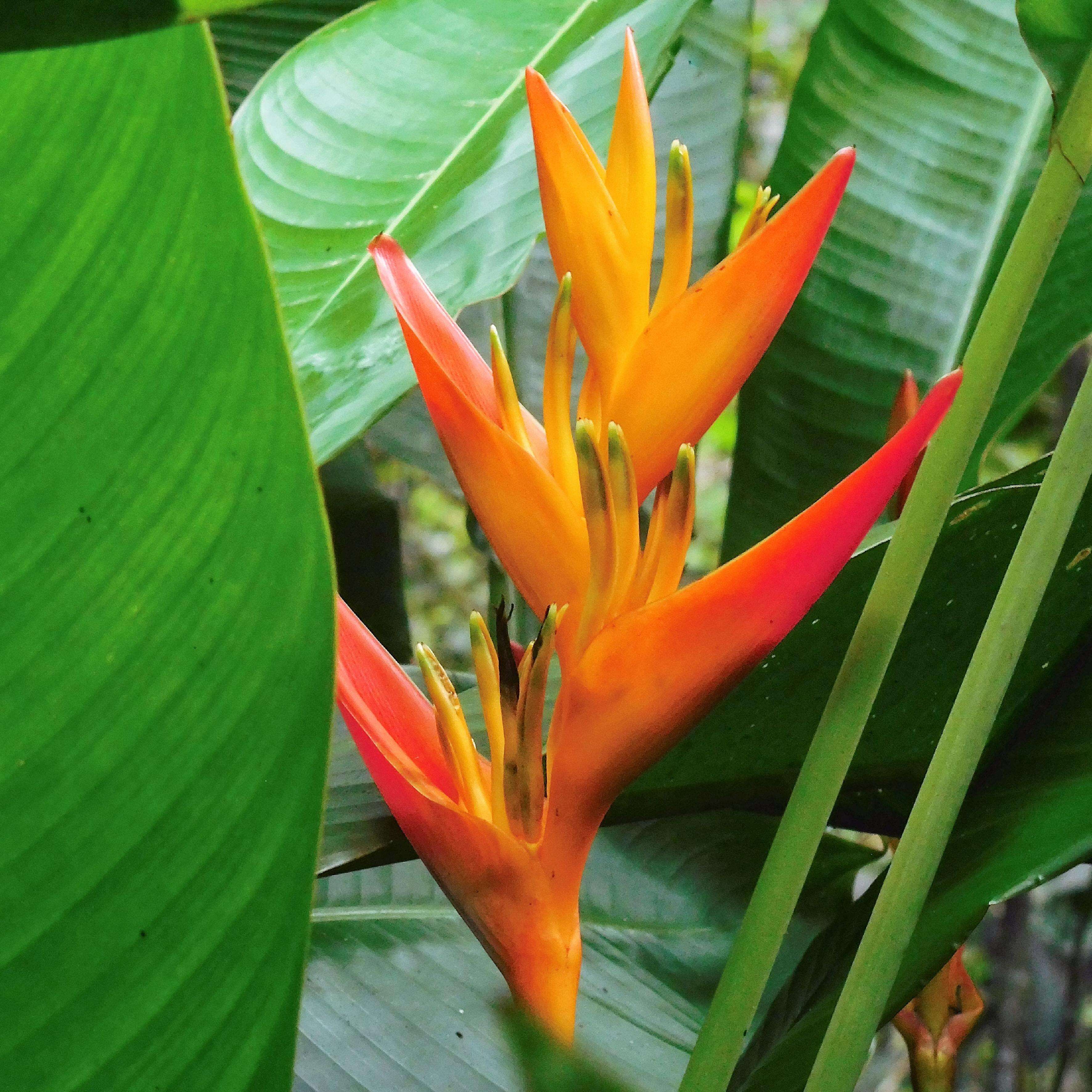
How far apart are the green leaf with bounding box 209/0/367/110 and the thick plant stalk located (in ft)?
1.99

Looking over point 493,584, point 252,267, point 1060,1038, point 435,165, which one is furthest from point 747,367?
point 1060,1038

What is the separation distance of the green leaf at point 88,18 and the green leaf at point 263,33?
574mm

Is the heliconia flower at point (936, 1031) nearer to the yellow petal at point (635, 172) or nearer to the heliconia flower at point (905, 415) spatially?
the heliconia flower at point (905, 415)

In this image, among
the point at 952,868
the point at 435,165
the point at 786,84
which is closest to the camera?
the point at 952,868

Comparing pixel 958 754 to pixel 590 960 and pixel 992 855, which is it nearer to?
pixel 992 855

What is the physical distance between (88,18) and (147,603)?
104 mm

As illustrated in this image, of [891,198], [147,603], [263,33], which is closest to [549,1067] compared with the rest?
[147,603]

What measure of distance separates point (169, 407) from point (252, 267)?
0.11ft

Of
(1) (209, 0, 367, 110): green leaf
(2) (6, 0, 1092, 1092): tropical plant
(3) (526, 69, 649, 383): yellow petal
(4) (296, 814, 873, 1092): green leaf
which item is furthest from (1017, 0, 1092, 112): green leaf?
(1) (209, 0, 367, 110): green leaf

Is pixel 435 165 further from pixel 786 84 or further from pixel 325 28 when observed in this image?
pixel 786 84

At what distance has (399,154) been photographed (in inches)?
20.1

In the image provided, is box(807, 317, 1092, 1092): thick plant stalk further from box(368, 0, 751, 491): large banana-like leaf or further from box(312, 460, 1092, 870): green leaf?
box(368, 0, 751, 491): large banana-like leaf

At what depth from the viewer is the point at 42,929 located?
0.71 feet

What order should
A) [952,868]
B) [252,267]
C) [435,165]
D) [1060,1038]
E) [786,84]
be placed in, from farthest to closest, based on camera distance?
[786,84]
[1060,1038]
[435,165]
[952,868]
[252,267]
